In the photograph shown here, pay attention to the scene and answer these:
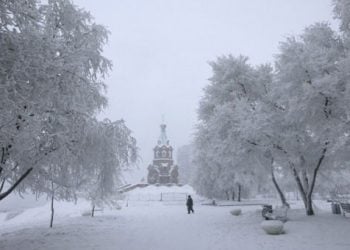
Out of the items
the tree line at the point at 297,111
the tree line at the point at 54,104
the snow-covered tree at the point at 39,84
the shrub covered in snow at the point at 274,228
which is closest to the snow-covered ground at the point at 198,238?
the shrub covered in snow at the point at 274,228

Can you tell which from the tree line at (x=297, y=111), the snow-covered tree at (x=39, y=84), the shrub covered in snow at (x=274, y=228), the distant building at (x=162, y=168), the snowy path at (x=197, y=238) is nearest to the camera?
the snow-covered tree at (x=39, y=84)

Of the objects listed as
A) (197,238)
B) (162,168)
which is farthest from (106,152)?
(162,168)

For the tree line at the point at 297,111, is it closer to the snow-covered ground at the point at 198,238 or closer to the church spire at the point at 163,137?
the snow-covered ground at the point at 198,238

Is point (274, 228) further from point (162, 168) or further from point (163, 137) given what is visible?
point (163, 137)

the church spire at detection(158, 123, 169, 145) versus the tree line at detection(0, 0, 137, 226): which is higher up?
the church spire at detection(158, 123, 169, 145)

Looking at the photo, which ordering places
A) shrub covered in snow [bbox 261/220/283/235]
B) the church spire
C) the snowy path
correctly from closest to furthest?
the snowy path → shrub covered in snow [bbox 261/220/283/235] → the church spire

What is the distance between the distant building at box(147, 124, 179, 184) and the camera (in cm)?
7781

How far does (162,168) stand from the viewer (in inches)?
3110

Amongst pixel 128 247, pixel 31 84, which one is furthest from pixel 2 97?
pixel 128 247

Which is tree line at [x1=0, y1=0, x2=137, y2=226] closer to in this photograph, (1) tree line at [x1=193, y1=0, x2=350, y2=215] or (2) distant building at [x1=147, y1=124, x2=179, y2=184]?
(1) tree line at [x1=193, y1=0, x2=350, y2=215]

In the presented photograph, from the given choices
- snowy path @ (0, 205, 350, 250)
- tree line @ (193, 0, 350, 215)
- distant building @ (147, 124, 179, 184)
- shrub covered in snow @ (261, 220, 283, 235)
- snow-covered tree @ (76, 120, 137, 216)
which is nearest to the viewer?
snowy path @ (0, 205, 350, 250)

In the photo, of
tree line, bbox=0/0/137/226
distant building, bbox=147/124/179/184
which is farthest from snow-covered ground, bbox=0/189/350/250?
distant building, bbox=147/124/179/184

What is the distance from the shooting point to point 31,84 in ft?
26.3

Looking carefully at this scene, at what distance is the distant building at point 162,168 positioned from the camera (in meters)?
77.8
